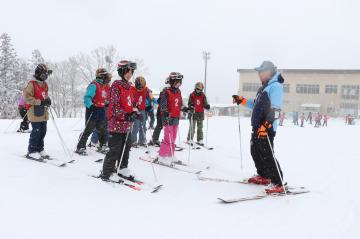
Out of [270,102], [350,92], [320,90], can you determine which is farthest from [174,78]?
[350,92]

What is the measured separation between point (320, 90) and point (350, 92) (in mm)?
5376

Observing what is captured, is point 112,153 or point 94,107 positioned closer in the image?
point 112,153

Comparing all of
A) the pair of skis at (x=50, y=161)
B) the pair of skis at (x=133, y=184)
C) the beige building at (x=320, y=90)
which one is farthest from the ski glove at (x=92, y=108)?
the beige building at (x=320, y=90)

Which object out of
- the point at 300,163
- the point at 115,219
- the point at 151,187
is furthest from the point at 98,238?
the point at 300,163

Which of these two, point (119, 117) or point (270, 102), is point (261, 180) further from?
point (119, 117)

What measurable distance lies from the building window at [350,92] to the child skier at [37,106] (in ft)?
223

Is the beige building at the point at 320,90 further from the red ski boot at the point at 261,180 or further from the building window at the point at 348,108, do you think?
the red ski boot at the point at 261,180

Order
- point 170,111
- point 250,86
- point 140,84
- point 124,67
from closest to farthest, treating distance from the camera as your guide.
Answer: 1. point 124,67
2. point 170,111
3. point 140,84
4. point 250,86

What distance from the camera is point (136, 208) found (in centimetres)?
441

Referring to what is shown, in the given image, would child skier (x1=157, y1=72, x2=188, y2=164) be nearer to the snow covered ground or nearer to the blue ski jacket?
the snow covered ground

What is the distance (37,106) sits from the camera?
6430 millimetres

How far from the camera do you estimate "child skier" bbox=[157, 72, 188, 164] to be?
730 cm

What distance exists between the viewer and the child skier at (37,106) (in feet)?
20.8

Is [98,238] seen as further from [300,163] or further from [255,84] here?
[255,84]
